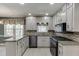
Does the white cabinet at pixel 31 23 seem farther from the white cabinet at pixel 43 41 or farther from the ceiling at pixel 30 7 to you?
the ceiling at pixel 30 7

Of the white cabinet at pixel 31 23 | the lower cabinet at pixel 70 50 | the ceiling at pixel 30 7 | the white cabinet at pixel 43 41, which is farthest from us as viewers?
the white cabinet at pixel 31 23

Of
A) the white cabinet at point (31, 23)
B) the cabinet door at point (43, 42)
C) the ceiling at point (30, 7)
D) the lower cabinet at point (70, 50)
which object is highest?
the ceiling at point (30, 7)

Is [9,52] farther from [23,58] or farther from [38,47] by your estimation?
[38,47]

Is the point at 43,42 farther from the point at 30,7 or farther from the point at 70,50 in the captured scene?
the point at 70,50

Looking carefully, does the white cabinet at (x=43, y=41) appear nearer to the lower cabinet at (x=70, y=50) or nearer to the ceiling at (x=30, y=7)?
the ceiling at (x=30, y=7)

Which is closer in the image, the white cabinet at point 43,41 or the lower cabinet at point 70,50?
the lower cabinet at point 70,50

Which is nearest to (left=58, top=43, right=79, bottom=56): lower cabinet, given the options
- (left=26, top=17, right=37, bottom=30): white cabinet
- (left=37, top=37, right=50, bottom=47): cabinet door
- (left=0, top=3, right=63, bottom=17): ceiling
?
(left=0, top=3, right=63, bottom=17): ceiling

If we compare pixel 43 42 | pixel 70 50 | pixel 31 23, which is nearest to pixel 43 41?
pixel 43 42

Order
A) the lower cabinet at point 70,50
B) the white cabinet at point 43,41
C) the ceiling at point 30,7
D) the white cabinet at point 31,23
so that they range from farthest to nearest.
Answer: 1. the white cabinet at point 31,23
2. the white cabinet at point 43,41
3. the ceiling at point 30,7
4. the lower cabinet at point 70,50

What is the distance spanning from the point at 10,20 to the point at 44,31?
2492 millimetres

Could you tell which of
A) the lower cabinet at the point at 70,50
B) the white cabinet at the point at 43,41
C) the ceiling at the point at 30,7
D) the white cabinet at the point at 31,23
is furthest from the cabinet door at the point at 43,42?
the lower cabinet at the point at 70,50

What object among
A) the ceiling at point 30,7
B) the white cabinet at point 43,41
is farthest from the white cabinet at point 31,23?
the ceiling at point 30,7

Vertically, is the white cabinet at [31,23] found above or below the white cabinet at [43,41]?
above

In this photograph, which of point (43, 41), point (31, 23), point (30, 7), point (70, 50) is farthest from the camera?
point (31, 23)
